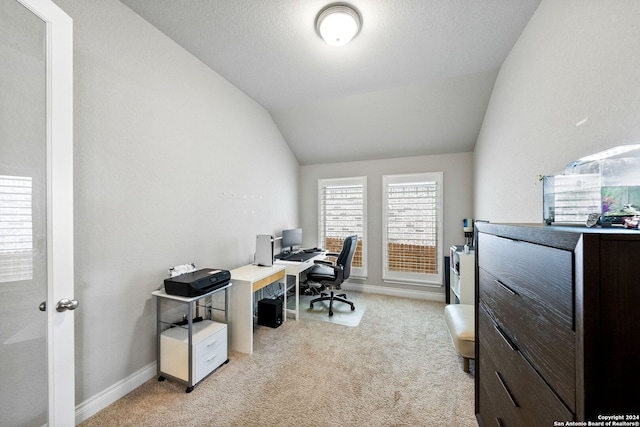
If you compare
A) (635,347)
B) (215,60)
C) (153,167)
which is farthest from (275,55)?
(635,347)

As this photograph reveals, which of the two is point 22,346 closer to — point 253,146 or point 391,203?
point 253,146

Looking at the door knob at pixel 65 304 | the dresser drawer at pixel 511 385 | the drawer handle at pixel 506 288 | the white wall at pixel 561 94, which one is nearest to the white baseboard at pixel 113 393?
the door knob at pixel 65 304

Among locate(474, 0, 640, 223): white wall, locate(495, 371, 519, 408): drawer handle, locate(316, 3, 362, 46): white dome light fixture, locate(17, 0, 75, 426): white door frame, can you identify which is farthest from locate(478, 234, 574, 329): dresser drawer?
locate(17, 0, 75, 426): white door frame

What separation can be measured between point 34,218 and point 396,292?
4.06 m

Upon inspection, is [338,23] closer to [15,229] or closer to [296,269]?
[15,229]

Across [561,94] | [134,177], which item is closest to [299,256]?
[134,177]

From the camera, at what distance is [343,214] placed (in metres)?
4.23

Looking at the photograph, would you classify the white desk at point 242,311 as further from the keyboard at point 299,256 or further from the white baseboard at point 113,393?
the keyboard at point 299,256

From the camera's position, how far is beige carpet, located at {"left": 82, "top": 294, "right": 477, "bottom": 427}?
5.09 ft

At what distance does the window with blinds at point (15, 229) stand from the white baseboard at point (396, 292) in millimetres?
3764

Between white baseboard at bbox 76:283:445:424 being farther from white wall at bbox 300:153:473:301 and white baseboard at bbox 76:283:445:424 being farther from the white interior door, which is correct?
white wall at bbox 300:153:473:301

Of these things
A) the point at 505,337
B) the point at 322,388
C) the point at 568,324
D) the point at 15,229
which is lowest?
the point at 322,388

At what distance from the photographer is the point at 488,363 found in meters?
1.21

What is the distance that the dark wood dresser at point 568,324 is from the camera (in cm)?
55
